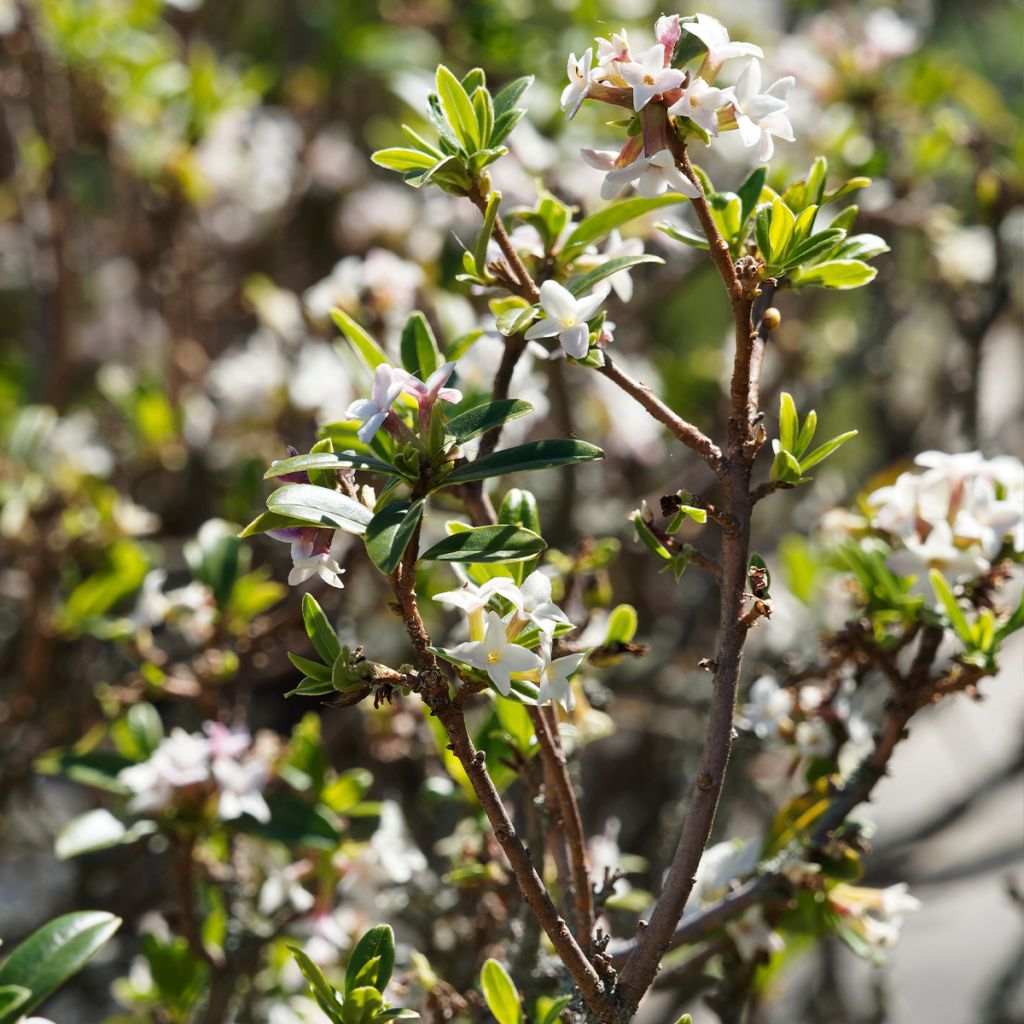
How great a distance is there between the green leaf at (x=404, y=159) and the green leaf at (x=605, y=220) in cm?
11

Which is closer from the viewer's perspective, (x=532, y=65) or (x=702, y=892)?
(x=702, y=892)

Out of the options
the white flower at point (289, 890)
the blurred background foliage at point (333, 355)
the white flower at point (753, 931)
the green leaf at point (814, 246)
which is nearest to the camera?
the green leaf at point (814, 246)

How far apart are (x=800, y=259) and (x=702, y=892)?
21.5 inches

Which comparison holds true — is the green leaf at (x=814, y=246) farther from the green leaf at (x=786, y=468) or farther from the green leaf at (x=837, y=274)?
the green leaf at (x=786, y=468)

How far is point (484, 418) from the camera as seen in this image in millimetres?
722

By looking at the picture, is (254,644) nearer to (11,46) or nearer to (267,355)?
(267,355)

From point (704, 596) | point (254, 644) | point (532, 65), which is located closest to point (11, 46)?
point (532, 65)

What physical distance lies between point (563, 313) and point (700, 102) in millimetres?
140

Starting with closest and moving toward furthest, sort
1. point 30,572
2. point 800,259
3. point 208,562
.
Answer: point 800,259 → point 208,562 → point 30,572

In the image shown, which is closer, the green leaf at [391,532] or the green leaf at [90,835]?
the green leaf at [391,532]

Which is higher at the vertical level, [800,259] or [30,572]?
[800,259]

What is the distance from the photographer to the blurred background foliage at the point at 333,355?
4.62 ft

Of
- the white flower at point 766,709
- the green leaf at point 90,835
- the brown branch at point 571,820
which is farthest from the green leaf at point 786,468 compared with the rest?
the green leaf at point 90,835

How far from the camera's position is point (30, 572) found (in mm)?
1545
